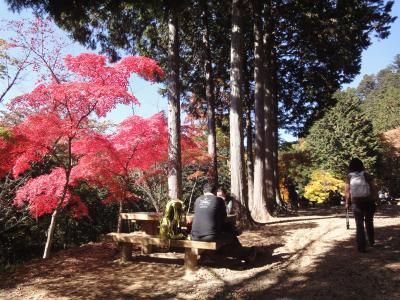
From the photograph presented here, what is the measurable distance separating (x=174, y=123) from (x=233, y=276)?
14.2ft

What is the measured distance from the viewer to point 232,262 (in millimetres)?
5316

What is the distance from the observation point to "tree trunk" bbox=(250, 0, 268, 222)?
35.7 ft

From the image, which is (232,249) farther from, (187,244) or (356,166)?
(356,166)

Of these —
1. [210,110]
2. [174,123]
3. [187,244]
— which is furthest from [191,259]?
[210,110]

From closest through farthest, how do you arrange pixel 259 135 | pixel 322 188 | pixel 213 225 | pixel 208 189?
pixel 213 225 < pixel 208 189 < pixel 259 135 < pixel 322 188

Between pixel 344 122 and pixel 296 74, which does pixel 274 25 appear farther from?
pixel 344 122

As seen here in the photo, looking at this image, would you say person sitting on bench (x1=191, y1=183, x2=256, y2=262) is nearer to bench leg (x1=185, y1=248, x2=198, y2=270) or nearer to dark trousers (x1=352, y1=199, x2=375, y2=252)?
bench leg (x1=185, y1=248, x2=198, y2=270)

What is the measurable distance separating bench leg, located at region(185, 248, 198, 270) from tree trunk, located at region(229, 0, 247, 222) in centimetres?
395

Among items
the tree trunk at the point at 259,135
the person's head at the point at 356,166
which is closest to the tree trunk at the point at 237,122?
the tree trunk at the point at 259,135

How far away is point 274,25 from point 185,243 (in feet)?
40.0

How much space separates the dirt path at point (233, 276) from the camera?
384 cm

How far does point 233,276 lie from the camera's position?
15.0ft

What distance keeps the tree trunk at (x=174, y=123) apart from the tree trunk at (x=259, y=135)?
4033mm

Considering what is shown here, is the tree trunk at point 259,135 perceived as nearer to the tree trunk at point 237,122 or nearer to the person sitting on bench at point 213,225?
the tree trunk at point 237,122
